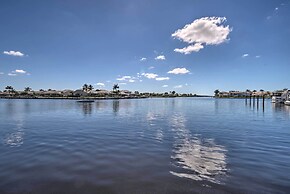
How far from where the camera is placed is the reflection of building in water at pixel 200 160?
9.52 metres

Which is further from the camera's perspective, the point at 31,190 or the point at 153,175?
the point at 153,175

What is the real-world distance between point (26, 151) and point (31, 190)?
7045 mm

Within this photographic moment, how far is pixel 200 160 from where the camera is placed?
11859 mm

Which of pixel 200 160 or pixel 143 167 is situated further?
pixel 200 160

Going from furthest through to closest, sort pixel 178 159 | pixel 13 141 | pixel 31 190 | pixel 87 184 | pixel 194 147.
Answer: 1. pixel 13 141
2. pixel 194 147
3. pixel 178 159
4. pixel 87 184
5. pixel 31 190

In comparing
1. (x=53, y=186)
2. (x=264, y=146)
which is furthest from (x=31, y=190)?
(x=264, y=146)

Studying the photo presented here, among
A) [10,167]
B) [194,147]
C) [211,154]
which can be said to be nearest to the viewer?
[10,167]

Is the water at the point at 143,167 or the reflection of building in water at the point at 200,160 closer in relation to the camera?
the water at the point at 143,167

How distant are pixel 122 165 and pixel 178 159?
351cm

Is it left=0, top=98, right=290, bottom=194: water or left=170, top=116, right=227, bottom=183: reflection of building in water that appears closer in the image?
left=0, top=98, right=290, bottom=194: water

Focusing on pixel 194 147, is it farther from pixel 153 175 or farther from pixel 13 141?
pixel 13 141

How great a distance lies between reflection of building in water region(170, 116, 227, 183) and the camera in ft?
31.2

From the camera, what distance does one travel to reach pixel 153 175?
9.46 m

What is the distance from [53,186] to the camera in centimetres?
826
